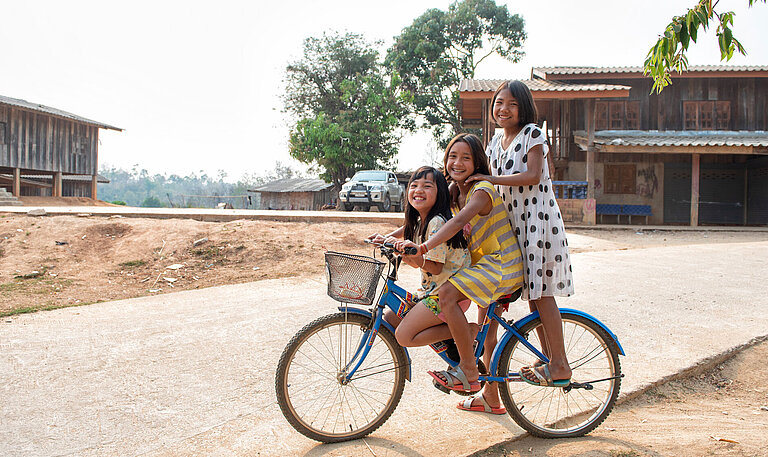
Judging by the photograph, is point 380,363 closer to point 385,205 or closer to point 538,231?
point 538,231

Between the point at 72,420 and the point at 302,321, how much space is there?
2.34 metres

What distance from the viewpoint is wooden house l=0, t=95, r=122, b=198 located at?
946 inches

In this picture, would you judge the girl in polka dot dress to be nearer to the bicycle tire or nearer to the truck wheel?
the bicycle tire

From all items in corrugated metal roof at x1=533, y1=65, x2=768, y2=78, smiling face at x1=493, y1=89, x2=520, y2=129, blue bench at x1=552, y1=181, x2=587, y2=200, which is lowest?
smiling face at x1=493, y1=89, x2=520, y2=129

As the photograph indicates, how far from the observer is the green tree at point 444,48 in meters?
33.2

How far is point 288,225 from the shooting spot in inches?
417

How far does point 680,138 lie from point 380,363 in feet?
61.3

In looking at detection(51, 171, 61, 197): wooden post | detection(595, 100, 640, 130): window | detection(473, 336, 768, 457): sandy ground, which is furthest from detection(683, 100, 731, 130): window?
detection(51, 171, 61, 197): wooden post

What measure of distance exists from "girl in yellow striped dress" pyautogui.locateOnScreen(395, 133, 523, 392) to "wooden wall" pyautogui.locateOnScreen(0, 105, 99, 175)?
26.8 meters

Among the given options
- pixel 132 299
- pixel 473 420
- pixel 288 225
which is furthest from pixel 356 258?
pixel 288 225

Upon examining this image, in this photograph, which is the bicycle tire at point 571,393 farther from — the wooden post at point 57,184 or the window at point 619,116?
the wooden post at point 57,184

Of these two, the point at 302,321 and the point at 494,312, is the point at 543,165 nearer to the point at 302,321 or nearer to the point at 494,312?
the point at 494,312

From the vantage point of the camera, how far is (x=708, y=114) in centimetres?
1989

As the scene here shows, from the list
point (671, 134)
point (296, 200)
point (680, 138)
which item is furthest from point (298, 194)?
point (680, 138)
